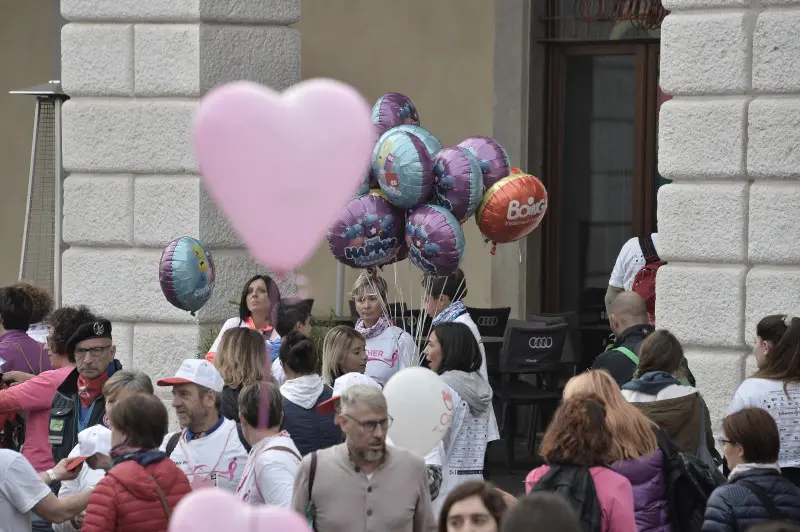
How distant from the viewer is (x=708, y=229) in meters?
8.29

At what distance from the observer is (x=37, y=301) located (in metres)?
8.30

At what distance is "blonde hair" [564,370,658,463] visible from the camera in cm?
553

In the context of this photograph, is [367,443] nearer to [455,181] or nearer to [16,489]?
[16,489]

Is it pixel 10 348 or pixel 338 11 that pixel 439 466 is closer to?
pixel 10 348

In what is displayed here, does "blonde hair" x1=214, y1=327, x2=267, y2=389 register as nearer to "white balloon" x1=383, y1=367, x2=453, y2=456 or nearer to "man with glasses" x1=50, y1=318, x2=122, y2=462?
"man with glasses" x1=50, y1=318, x2=122, y2=462

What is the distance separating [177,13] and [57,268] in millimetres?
1871

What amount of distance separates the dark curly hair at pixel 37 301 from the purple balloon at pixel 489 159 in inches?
91.9

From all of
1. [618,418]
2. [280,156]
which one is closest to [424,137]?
[618,418]

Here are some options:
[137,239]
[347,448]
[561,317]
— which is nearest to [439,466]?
[347,448]

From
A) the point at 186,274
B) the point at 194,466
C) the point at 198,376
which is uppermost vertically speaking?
the point at 186,274

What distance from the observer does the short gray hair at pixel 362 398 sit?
5188 millimetres

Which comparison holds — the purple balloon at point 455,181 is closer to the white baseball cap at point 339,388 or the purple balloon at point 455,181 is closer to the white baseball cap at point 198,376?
the white baseball cap at point 339,388

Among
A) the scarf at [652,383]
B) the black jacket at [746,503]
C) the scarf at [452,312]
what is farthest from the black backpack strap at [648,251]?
the black jacket at [746,503]

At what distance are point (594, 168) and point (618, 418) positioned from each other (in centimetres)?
724
